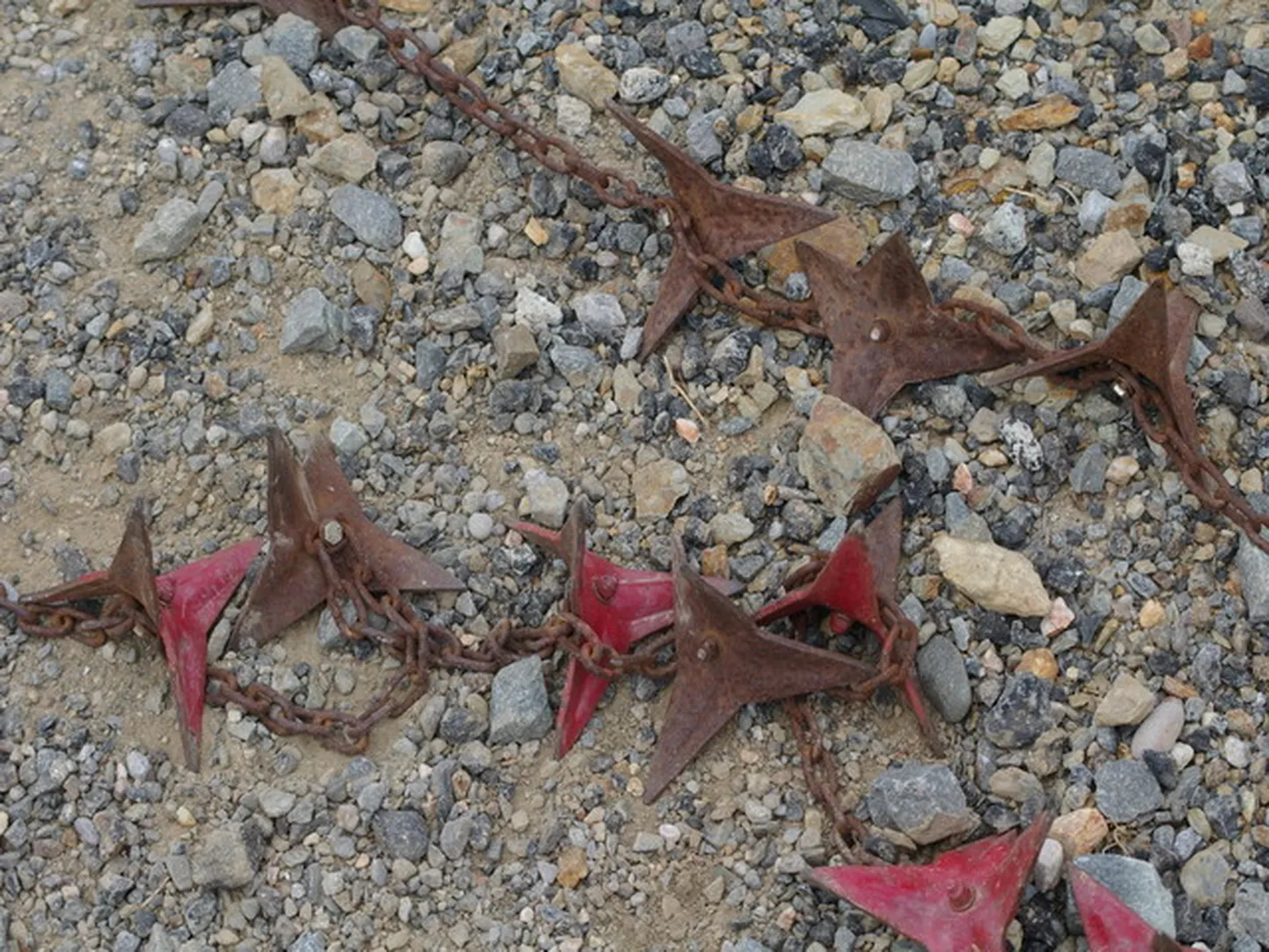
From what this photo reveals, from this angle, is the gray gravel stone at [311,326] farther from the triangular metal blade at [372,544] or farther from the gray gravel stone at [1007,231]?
the gray gravel stone at [1007,231]

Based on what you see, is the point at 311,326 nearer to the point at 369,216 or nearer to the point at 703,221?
the point at 369,216

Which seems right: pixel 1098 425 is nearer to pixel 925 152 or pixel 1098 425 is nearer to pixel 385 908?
pixel 925 152

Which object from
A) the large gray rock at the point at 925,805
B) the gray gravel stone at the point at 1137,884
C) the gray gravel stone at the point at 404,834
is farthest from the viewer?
the gray gravel stone at the point at 404,834

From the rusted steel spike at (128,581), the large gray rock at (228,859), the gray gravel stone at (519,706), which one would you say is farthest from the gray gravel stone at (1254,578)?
the rusted steel spike at (128,581)

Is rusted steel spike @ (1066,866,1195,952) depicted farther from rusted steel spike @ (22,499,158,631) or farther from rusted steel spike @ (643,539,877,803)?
rusted steel spike @ (22,499,158,631)

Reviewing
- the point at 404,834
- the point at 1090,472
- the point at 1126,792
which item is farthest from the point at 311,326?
the point at 1126,792

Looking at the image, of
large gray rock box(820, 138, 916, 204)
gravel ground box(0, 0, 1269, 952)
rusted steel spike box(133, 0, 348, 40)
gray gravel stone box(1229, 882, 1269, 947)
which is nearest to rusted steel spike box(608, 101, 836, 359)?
gravel ground box(0, 0, 1269, 952)
